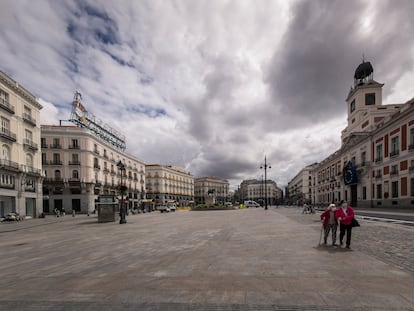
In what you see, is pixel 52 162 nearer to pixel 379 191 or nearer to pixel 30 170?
pixel 30 170

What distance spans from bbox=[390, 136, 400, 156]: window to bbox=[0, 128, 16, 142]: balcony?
48.6 m

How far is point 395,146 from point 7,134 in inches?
1949

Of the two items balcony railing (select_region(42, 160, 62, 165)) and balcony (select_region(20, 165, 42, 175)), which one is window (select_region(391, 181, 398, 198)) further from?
balcony railing (select_region(42, 160, 62, 165))

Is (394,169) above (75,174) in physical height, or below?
above

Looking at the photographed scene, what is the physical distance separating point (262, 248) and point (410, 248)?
4.80 m

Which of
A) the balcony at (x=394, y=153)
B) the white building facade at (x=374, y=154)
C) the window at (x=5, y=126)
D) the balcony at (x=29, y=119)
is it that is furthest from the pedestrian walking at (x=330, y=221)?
the balcony at (x=29, y=119)

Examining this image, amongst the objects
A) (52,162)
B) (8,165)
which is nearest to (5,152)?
(8,165)

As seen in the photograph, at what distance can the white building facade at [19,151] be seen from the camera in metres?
26.3

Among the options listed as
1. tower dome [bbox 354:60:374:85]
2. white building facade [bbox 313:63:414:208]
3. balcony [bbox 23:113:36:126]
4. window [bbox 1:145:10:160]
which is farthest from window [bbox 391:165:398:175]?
balcony [bbox 23:113:36:126]

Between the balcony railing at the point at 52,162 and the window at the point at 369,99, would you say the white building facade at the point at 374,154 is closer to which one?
the window at the point at 369,99

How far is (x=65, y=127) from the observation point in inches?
1634

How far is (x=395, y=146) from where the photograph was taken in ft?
94.5

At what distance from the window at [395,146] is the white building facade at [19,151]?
48.5 metres

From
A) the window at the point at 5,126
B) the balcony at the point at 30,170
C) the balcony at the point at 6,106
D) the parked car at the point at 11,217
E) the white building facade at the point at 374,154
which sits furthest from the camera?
the balcony at the point at 30,170
